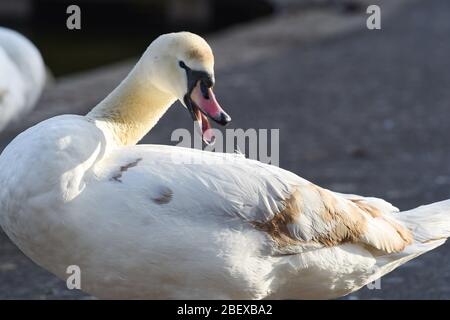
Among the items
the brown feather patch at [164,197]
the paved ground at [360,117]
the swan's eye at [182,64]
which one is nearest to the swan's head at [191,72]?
the swan's eye at [182,64]

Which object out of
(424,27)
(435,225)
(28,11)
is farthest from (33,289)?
(28,11)

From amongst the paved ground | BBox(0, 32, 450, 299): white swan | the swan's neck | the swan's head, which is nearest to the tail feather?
BBox(0, 32, 450, 299): white swan

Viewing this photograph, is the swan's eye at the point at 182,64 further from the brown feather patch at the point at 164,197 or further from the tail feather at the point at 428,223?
the tail feather at the point at 428,223

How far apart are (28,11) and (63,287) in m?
12.9

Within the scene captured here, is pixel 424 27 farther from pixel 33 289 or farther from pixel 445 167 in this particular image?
pixel 33 289

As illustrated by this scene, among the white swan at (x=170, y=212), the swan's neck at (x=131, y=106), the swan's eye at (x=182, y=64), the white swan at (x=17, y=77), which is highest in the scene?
the white swan at (x=17, y=77)

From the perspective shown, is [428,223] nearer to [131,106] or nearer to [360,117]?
[131,106]

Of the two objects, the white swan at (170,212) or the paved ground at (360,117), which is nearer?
the white swan at (170,212)

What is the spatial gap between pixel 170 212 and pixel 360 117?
5.68 metres

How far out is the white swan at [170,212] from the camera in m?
3.70

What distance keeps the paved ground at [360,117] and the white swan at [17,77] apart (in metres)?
0.58

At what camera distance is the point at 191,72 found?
A: 405 centimetres

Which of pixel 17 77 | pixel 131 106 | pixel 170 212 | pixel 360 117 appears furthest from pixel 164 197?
pixel 360 117
